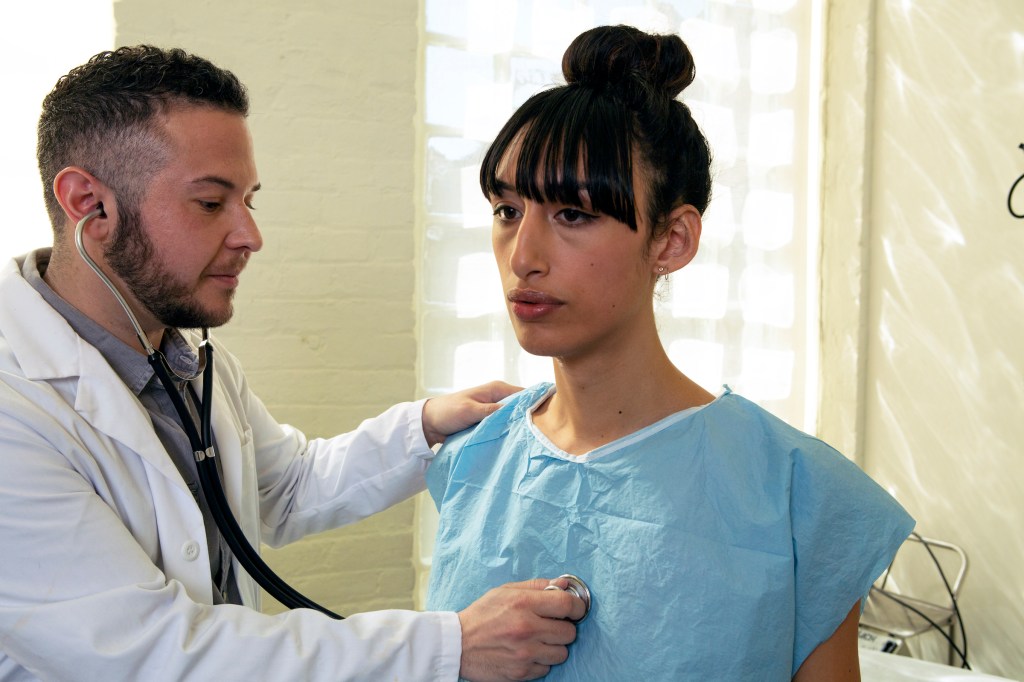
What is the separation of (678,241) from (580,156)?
0.17 meters

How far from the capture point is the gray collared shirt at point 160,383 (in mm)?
1299

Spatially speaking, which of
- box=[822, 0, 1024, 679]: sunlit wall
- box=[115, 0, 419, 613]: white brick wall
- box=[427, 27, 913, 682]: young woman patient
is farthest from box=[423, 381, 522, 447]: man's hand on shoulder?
box=[822, 0, 1024, 679]: sunlit wall

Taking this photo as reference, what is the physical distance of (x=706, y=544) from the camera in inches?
39.5

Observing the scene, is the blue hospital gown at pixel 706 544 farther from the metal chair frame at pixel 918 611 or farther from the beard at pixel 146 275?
the metal chair frame at pixel 918 611

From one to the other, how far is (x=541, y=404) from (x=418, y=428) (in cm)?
29

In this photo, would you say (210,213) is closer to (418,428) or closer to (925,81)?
(418,428)

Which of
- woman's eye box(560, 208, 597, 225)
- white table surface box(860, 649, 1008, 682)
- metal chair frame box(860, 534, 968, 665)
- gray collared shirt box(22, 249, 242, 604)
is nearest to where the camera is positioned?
woman's eye box(560, 208, 597, 225)

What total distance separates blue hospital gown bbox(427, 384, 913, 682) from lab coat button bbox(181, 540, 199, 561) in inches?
15.3

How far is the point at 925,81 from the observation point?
247cm

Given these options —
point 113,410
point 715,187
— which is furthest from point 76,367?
point 715,187

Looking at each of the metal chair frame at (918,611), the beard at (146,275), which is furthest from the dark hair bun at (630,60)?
the metal chair frame at (918,611)

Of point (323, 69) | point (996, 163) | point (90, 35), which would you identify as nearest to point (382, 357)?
point (323, 69)

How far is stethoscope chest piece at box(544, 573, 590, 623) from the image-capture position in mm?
1037

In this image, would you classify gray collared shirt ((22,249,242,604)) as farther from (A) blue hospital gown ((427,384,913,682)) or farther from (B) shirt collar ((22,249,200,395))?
(A) blue hospital gown ((427,384,913,682))
